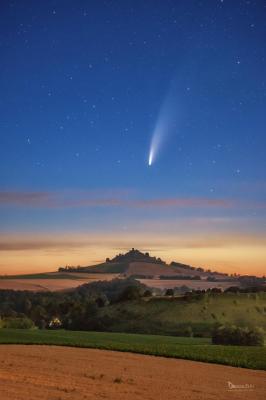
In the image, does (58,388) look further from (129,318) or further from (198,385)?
(129,318)

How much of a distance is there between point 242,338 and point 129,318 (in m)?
37.2

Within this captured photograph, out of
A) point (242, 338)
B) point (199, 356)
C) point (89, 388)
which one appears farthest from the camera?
point (242, 338)

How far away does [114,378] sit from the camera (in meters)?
22.0

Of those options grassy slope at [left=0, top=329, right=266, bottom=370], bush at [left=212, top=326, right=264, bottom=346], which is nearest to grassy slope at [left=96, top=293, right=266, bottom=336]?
bush at [left=212, top=326, right=264, bottom=346]

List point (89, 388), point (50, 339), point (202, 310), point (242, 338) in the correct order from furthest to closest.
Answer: point (202, 310), point (242, 338), point (50, 339), point (89, 388)

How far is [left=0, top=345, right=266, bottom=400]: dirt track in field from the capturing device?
1878cm

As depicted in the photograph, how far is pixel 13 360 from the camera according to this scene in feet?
88.1

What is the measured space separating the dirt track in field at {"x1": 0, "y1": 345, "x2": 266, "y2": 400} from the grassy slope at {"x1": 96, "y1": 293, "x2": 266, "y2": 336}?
39299 millimetres

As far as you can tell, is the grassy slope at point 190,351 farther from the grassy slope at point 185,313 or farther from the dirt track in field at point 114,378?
the grassy slope at point 185,313

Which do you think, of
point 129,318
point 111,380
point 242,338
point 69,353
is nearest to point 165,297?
point 129,318

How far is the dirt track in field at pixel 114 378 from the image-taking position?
18781 mm

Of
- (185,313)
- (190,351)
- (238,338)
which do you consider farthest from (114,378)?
(185,313)

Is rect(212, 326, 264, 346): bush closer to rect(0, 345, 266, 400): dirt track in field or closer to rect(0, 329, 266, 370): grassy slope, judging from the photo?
rect(0, 329, 266, 370): grassy slope

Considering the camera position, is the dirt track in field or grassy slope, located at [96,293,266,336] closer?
the dirt track in field
